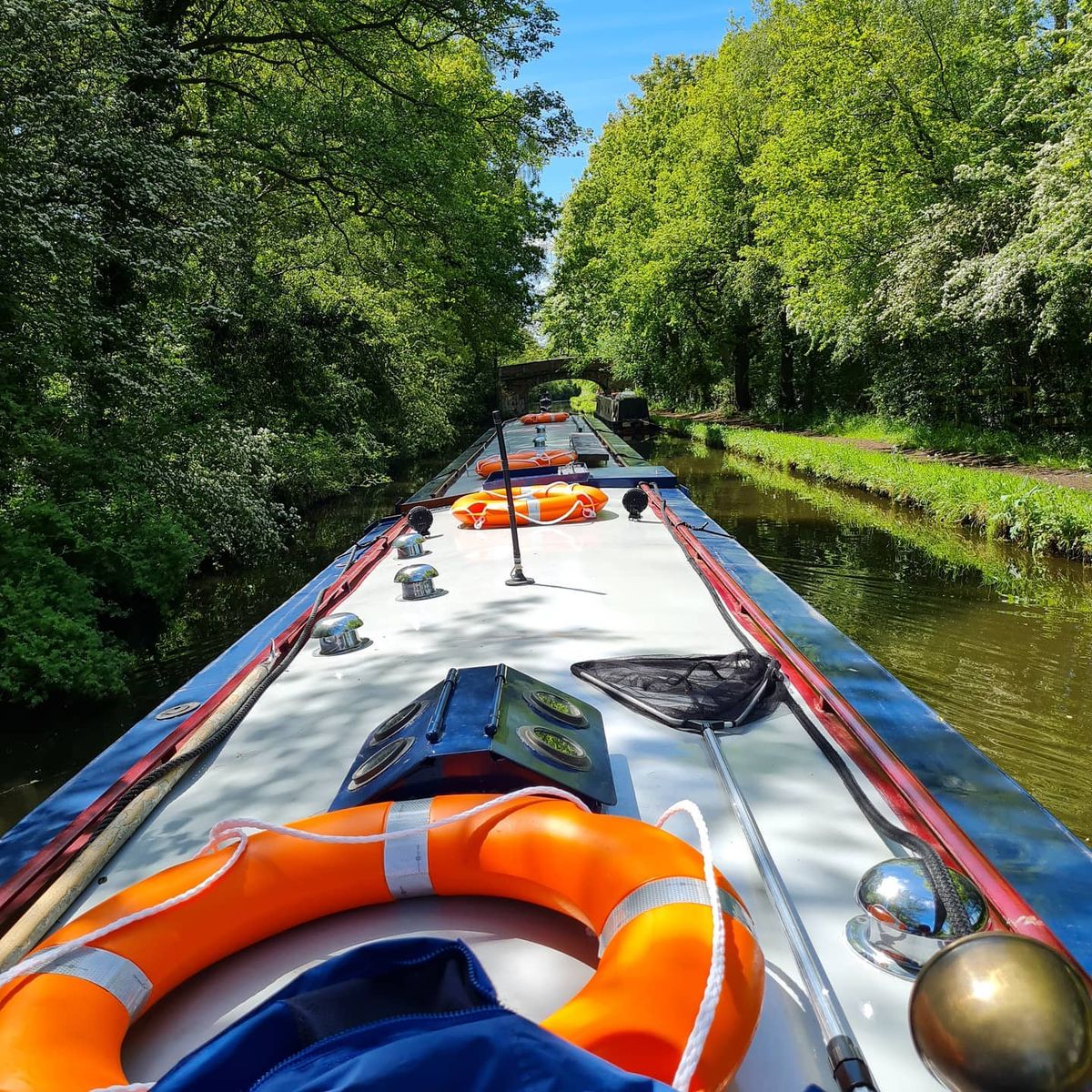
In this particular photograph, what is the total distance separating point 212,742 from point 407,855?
1437mm

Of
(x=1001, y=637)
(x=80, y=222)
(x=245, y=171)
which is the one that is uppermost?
(x=245, y=171)

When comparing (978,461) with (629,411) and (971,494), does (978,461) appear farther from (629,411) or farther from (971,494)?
(629,411)

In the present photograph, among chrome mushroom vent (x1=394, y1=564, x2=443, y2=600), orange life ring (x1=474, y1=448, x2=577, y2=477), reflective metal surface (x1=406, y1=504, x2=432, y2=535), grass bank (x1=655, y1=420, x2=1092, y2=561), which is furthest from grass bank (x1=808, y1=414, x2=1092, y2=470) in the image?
chrome mushroom vent (x1=394, y1=564, x2=443, y2=600)

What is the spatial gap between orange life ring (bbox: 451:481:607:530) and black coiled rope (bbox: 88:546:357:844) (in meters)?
2.39

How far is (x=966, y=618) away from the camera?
6.88 m

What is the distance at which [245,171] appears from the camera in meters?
10.2

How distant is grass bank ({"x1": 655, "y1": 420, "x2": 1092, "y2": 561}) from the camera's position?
27.4 ft

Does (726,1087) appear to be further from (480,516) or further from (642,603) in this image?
(480,516)

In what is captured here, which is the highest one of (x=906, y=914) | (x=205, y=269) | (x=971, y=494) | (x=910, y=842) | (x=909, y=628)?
(x=205, y=269)

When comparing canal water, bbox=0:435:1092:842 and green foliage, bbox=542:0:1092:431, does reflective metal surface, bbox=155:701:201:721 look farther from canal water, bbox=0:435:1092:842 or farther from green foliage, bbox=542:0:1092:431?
green foliage, bbox=542:0:1092:431

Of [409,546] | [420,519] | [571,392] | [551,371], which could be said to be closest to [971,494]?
[420,519]

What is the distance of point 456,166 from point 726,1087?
1227cm

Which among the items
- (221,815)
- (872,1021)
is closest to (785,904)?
(872,1021)

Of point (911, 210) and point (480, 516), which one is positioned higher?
point (911, 210)
